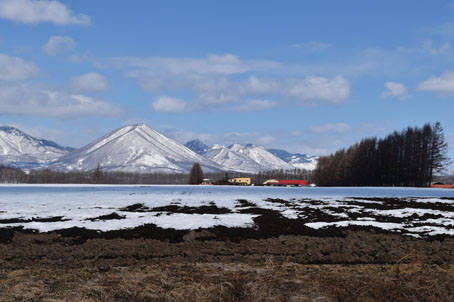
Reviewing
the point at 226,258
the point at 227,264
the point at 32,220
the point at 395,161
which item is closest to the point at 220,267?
the point at 227,264

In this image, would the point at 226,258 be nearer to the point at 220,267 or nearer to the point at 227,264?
the point at 227,264

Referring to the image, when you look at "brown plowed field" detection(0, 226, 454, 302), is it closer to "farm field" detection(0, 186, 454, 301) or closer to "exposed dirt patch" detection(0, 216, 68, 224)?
"farm field" detection(0, 186, 454, 301)

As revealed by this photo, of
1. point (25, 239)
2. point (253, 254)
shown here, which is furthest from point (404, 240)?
point (25, 239)

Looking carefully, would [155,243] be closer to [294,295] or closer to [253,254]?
[253,254]

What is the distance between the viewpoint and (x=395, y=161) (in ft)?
447

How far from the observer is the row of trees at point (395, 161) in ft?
415

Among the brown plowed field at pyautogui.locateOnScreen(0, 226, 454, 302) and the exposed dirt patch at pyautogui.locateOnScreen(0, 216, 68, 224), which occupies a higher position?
the brown plowed field at pyautogui.locateOnScreen(0, 226, 454, 302)

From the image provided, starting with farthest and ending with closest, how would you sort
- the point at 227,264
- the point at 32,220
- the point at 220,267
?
the point at 32,220, the point at 227,264, the point at 220,267

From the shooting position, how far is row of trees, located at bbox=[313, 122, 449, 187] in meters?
126

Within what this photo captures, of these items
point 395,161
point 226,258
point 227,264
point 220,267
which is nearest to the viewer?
point 220,267

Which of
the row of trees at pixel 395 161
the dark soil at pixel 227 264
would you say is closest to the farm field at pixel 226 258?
the dark soil at pixel 227 264

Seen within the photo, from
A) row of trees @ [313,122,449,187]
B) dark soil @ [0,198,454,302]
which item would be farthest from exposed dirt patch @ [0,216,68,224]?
row of trees @ [313,122,449,187]

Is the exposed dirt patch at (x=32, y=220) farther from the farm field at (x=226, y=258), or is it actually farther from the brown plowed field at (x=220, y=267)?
the brown plowed field at (x=220, y=267)

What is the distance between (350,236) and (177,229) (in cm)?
930
